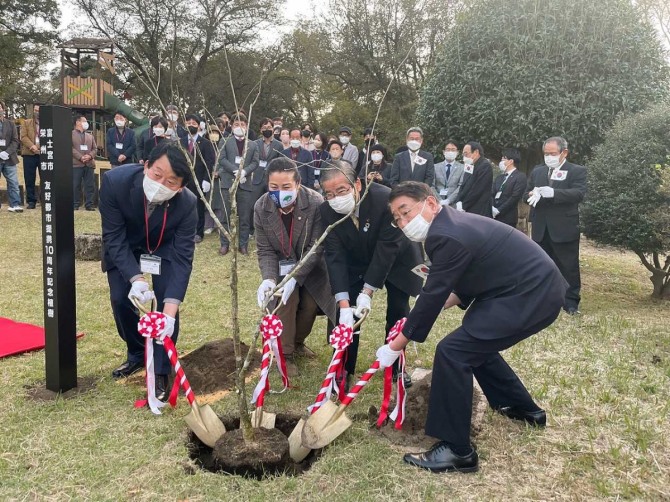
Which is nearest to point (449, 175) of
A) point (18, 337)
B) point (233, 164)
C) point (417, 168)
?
point (417, 168)

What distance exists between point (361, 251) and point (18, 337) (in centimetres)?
290

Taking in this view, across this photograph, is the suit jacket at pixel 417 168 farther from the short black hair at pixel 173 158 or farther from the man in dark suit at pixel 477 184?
the short black hair at pixel 173 158

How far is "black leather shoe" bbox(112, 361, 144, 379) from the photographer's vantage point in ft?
12.7

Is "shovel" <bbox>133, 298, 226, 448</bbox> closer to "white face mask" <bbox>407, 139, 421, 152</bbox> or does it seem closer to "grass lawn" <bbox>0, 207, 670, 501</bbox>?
"grass lawn" <bbox>0, 207, 670, 501</bbox>

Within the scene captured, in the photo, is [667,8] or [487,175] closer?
[487,175]

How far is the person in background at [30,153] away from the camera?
10742 millimetres

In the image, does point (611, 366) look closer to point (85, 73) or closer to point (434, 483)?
point (434, 483)

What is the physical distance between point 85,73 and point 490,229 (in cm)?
2036

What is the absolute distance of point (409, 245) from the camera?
152 inches

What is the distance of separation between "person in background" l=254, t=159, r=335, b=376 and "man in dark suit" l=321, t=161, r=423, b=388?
19 cm

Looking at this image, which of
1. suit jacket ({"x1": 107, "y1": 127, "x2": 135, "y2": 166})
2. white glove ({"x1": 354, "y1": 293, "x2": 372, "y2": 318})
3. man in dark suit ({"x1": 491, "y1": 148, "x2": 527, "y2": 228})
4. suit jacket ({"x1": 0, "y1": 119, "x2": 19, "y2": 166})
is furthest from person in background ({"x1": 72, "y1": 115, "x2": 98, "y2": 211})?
white glove ({"x1": 354, "y1": 293, "x2": 372, "y2": 318})

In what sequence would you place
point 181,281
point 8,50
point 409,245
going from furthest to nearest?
point 8,50 → point 409,245 → point 181,281

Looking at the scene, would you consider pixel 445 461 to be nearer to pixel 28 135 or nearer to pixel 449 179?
pixel 449 179

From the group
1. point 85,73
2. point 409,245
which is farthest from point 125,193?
point 85,73
